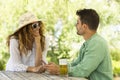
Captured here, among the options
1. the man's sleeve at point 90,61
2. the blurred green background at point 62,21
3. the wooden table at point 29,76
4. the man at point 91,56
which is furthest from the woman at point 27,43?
the blurred green background at point 62,21

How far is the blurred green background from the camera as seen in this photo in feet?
18.7

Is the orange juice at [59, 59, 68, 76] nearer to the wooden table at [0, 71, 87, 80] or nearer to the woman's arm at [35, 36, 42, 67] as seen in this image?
the wooden table at [0, 71, 87, 80]

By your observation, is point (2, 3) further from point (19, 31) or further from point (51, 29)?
point (19, 31)

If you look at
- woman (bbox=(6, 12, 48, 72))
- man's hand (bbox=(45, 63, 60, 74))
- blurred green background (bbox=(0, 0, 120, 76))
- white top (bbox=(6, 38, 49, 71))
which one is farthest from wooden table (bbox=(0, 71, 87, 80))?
blurred green background (bbox=(0, 0, 120, 76))

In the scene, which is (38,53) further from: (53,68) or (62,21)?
(62,21)

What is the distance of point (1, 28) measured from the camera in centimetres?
574

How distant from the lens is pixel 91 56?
221cm

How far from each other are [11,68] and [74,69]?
643 mm

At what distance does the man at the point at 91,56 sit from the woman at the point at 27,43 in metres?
0.49

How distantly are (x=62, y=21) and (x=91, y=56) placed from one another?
145 inches

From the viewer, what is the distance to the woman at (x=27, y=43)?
2.72 m

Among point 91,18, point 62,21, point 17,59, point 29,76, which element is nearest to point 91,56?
point 91,18

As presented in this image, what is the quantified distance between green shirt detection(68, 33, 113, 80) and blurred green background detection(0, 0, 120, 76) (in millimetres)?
3402

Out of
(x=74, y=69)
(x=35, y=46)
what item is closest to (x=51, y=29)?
(x=35, y=46)
